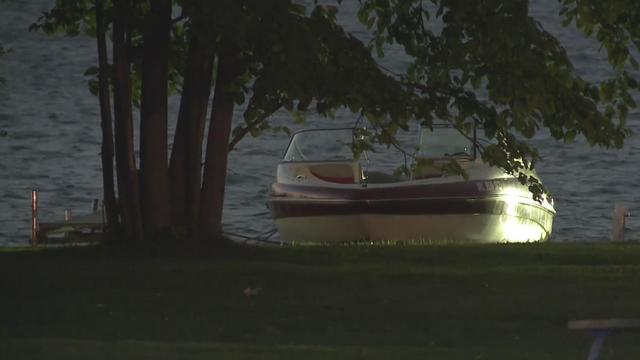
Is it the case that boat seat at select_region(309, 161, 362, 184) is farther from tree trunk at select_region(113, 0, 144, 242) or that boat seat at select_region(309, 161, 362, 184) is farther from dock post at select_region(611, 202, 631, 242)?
tree trunk at select_region(113, 0, 144, 242)

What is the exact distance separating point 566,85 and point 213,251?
174 inches

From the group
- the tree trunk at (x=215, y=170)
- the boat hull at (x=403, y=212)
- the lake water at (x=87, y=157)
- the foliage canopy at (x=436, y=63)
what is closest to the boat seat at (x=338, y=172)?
the boat hull at (x=403, y=212)

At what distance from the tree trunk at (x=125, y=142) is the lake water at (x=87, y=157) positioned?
12.4 metres

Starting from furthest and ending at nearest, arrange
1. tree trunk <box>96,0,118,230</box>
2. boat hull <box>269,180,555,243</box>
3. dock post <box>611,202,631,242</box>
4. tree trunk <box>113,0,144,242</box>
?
dock post <box>611,202,631,242</box> < boat hull <box>269,180,555,243</box> < tree trunk <box>96,0,118,230</box> < tree trunk <box>113,0,144,242</box>

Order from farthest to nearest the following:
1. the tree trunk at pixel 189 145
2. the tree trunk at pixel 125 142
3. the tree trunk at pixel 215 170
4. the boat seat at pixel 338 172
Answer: the boat seat at pixel 338 172 < the tree trunk at pixel 215 170 < the tree trunk at pixel 189 145 < the tree trunk at pixel 125 142

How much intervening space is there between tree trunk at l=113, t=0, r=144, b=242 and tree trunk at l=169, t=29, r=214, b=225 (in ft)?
1.95

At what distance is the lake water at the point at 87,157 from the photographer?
5028 cm

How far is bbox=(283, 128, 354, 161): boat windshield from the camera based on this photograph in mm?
29609

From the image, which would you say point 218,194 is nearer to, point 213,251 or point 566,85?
point 213,251

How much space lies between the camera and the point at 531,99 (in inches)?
767

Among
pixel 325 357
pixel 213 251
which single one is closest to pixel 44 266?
pixel 213 251

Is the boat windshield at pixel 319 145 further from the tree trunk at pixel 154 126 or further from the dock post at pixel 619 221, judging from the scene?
the tree trunk at pixel 154 126

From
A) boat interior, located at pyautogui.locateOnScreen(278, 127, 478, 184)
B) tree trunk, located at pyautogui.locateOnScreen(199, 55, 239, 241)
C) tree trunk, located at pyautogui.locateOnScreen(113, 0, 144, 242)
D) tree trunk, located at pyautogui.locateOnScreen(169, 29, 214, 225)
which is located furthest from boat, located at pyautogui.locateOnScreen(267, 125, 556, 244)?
tree trunk, located at pyautogui.locateOnScreen(113, 0, 144, 242)

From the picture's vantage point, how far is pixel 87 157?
66.1 metres
